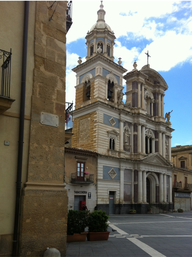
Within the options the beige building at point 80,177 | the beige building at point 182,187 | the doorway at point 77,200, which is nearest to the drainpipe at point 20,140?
the beige building at point 80,177

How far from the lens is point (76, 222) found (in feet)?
33.9

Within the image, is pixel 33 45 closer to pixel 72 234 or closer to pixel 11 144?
pixel 11 144

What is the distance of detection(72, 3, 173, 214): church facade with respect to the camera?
99.9 feet

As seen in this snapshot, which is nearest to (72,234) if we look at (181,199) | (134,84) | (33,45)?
(33,45)

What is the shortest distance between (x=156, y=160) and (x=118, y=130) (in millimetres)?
7669

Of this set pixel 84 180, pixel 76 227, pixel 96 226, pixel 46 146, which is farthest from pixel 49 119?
pixel 84 180

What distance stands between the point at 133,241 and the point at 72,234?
9.29 feet

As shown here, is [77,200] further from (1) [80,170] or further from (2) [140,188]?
(2) [140,188]

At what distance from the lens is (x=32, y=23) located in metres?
8.80

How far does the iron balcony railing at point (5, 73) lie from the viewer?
761 cm

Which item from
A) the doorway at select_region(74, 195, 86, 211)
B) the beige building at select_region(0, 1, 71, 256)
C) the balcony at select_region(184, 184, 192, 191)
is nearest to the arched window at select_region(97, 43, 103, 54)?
the doorway at select_region(74, 195, 86, 211)

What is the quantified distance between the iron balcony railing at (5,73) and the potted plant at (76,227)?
5.44 metres

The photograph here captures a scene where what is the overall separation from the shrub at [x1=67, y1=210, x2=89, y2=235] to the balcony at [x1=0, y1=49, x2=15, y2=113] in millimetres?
5186

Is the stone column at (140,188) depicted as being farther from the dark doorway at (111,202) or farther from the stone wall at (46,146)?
the stone wall at (46,146)
